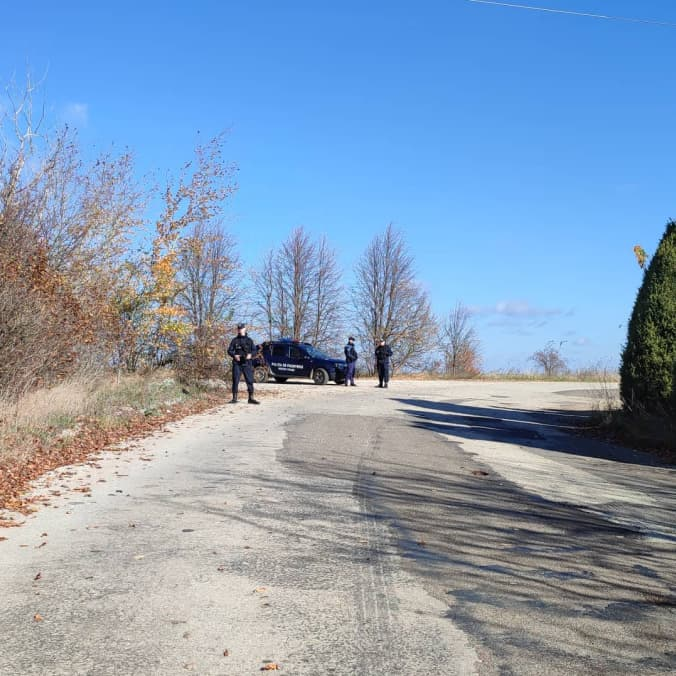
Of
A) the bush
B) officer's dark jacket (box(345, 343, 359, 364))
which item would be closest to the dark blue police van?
officer's dark jacket (box(345, 343, 359, 364))

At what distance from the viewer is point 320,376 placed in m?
31.4

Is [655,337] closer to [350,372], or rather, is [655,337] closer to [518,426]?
[518,426]

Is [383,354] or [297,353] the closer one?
[383,354]

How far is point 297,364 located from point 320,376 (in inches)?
45.9

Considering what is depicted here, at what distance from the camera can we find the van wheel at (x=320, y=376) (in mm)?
31344

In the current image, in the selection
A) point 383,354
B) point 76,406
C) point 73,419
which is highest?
point 383,354

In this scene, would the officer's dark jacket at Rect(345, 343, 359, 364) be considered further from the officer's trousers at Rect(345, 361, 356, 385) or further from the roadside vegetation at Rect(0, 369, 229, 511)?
the roadside vegetation at Rect(0, 369, 229, 511)

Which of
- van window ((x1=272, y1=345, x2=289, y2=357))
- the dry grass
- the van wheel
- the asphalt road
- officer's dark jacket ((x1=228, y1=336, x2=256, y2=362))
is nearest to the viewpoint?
the asphalt road

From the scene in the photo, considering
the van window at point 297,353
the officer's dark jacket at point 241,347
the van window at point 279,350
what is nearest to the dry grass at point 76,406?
the officer's dark jacket at point 241,347

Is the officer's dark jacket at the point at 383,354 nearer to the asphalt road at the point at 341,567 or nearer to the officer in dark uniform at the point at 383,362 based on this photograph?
the officer in dark uniform at the point at 383,362

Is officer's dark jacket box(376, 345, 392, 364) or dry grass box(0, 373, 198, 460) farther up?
officer's dark jacket box(376, 345, 392, 364)

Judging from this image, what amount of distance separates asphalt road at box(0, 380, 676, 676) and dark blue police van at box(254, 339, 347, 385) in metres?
20.6

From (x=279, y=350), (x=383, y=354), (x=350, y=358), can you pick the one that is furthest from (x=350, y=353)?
(x=279, y=350)

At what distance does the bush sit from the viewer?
46.5ft
